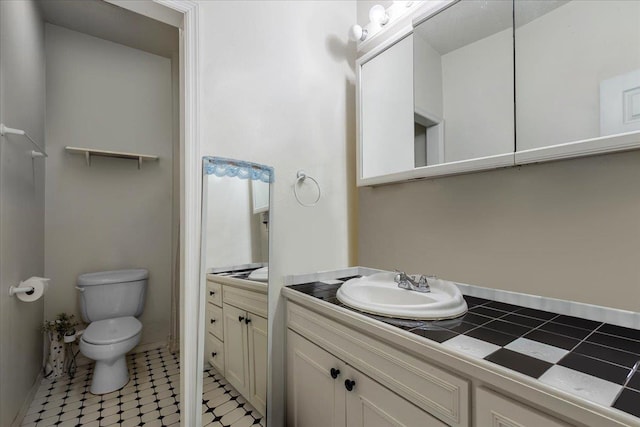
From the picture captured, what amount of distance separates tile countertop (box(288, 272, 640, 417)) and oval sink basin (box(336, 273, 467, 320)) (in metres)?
0.03

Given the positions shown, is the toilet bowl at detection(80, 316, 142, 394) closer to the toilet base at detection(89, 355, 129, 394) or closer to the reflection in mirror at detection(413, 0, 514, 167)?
the toilet base at detection(89, 355, 129, 394)

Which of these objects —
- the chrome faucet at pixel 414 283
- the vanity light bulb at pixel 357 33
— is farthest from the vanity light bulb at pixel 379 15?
the chrome faucet at pixel 414 283

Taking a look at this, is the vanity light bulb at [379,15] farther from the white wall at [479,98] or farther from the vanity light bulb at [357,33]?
the white wall at [479,98]

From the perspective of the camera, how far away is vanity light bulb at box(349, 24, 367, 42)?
1600 mm

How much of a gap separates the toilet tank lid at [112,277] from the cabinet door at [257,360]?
57.4 inches

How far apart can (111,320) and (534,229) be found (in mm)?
2688

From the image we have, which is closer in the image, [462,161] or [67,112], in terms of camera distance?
[462,161]

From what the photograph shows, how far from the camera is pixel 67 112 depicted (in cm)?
223

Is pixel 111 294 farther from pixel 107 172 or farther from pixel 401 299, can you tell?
pixel 401 299

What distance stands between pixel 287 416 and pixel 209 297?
2.37 ft

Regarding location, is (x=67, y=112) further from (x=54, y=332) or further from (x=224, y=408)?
(x=224, y=408)

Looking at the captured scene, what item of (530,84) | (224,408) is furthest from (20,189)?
(530,84)

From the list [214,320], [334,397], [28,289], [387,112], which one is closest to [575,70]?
[387,112]

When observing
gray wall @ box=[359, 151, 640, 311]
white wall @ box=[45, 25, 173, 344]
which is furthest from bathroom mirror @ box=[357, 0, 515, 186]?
white wall @ box=[45, 25, 173, 344]
